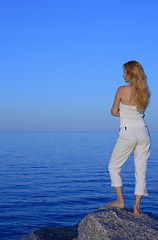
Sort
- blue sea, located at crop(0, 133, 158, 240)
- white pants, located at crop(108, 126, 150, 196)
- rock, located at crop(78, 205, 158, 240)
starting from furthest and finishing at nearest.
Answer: blue sea, located at crop(0, 133, 158, 240) < white pants, located at crop(108, 126, 150, 196) < rock, located at crop(78, 205, 158, 240)

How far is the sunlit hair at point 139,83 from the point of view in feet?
22.4

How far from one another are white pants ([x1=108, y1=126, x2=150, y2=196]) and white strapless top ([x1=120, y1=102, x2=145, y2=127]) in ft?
0.35

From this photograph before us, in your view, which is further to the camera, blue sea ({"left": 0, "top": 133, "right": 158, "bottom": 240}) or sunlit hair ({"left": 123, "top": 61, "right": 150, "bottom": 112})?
blue sea ({"left": 0, "top": 133, "right": 158, "bottom": 240})

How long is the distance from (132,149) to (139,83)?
1616 millimetres

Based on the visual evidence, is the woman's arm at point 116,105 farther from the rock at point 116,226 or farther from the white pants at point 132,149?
the rock at point 116,226

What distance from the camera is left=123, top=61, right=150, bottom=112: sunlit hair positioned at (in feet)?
22.4

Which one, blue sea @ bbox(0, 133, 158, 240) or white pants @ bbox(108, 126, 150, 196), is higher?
white pants @ bbox(108, 126, 150, 196)

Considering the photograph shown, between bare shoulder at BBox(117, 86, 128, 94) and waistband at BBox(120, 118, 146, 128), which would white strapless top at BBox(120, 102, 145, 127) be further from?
bare shoulder at BBox(117, 86, 128, 94)

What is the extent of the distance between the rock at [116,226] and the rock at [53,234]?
69.1 inches

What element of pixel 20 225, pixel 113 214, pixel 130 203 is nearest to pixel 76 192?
pixel 130 203

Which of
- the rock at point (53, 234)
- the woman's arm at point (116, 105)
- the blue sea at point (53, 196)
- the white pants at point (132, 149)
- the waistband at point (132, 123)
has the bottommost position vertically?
the blue sea at point (53, 196)

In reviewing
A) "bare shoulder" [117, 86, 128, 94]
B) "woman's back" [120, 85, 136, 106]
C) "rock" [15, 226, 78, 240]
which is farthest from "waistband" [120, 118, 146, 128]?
"rock" [15, 226, 78, 240]

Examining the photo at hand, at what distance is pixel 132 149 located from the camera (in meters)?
7.14

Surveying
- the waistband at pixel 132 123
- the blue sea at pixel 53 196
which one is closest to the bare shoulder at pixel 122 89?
the waistband at pixel 132 123
